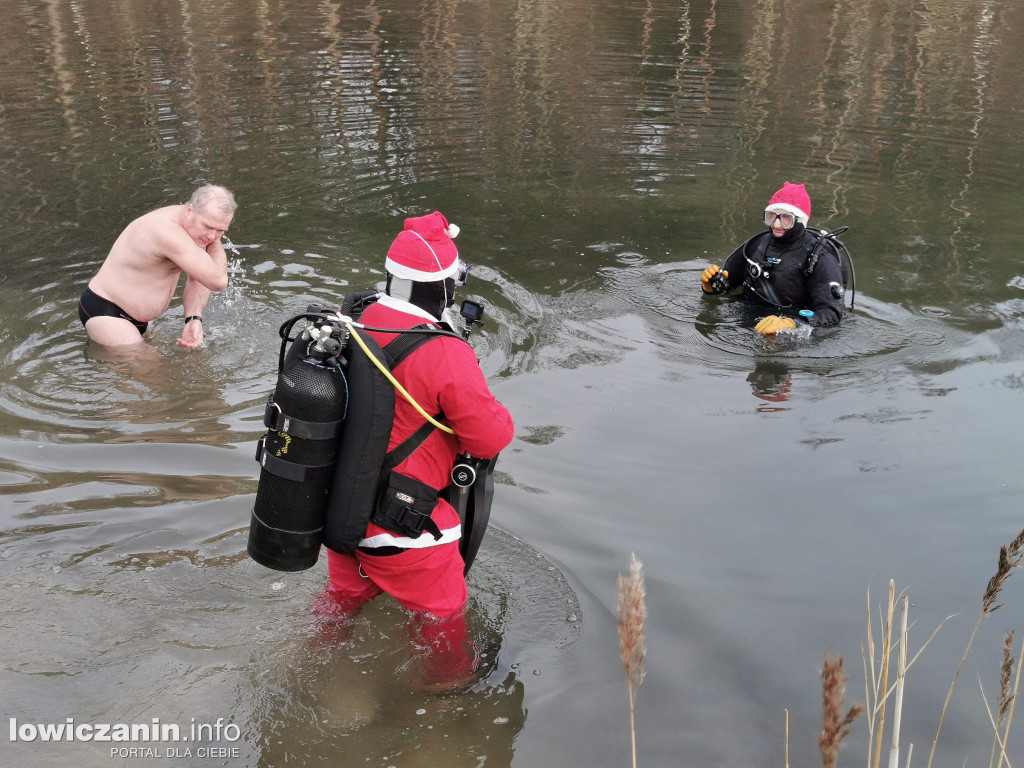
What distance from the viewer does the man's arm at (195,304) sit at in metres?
6.73

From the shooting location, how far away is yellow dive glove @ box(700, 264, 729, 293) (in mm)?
8109

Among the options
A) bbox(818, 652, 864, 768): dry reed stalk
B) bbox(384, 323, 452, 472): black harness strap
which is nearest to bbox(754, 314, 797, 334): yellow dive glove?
bbox(384, 323, 452, 472): black harness strap

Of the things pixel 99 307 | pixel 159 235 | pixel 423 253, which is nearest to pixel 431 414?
pixel 423 253

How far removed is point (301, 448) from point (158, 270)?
4.00 m

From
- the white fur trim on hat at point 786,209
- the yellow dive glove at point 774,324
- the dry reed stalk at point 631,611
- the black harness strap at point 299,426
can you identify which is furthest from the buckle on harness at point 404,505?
the white fur trim on hat at point 786,209

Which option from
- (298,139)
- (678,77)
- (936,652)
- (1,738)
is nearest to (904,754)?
(936,652)

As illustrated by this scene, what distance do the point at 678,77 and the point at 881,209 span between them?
27.2 feet

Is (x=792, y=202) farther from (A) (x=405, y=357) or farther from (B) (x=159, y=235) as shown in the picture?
(A) (x=405, y=357)

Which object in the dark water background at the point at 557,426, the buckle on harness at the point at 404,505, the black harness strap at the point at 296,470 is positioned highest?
the black harness strap at the point at 296,470

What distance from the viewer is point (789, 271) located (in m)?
7.71

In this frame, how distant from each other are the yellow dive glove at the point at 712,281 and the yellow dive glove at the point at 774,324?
0.75 metres

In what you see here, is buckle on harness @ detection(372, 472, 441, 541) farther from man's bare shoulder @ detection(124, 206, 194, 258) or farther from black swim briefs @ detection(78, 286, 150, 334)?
black swim briefs @ detection(78, 286, 150, 334)

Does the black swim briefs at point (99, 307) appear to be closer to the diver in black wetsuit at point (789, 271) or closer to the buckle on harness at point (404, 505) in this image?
the buckle on harness at point (404, 505)

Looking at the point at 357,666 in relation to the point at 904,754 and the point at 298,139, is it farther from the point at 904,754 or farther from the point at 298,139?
the point at 298,139
